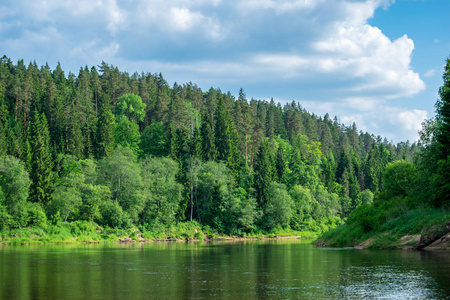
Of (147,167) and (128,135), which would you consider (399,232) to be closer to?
(147,167)

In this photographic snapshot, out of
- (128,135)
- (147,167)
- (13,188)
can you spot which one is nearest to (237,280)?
(13,188)

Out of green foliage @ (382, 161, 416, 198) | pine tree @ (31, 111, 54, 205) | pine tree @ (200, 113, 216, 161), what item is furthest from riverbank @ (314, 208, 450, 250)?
pine tree @ (200, 113, 216, 161)

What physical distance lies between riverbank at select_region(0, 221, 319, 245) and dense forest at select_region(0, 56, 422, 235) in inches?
72.7

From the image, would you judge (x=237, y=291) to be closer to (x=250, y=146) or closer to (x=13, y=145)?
(x=13, y=145)

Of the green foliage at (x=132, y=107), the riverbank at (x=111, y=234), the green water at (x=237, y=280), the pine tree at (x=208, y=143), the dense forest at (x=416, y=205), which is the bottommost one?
the riverbank at (x=111, y=234)

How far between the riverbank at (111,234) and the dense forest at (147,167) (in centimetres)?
185

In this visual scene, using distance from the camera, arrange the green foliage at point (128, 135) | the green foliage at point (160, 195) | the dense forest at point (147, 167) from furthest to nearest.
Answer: the green foliage at point (128, 135), the green foliage at point (160, 195), the dense forest at point (147, 167)

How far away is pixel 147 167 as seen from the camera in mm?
110312

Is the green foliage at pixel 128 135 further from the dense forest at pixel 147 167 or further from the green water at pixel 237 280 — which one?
the green water at pixel 237 280

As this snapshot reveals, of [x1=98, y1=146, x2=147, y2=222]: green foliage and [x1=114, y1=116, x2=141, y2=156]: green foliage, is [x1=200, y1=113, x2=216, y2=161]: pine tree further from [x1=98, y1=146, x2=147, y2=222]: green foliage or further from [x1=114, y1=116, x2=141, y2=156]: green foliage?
[x1=98, y1=146, x2=147, y2=222]: green foliage

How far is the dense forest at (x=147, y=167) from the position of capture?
293 ft

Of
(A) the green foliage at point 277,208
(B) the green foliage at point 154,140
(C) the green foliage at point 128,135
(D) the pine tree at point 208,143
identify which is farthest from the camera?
(C) the green foliage at point 128,135

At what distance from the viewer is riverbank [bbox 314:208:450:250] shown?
142 feet

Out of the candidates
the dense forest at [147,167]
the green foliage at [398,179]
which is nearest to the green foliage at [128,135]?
the dense forest at [147,167]
